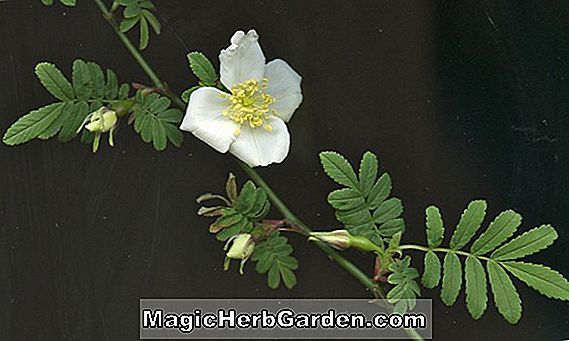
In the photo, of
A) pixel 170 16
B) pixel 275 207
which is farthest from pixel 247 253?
pixel 170 16

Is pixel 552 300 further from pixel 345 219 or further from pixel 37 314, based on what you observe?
pixel 37 314

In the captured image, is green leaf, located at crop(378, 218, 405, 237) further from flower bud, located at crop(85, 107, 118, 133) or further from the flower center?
flower bud, located at crop(85, 107, 118, 133)

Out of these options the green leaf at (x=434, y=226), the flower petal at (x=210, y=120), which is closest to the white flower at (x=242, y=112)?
the flower petal at (x=210, y=120)

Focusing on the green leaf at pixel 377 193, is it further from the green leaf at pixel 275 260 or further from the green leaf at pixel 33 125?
the green leaf at pixel 33 125

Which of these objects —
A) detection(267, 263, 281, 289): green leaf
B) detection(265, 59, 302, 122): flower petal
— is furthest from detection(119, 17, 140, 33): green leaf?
detection(267, 263, 281, 289): green leaf

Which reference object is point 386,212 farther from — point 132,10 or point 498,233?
point 132,10

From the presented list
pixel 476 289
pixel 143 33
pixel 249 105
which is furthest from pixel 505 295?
pixel 143 33

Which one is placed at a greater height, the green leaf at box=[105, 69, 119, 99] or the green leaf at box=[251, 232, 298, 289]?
the green leaf at box=[105, 69, 119, 99]
